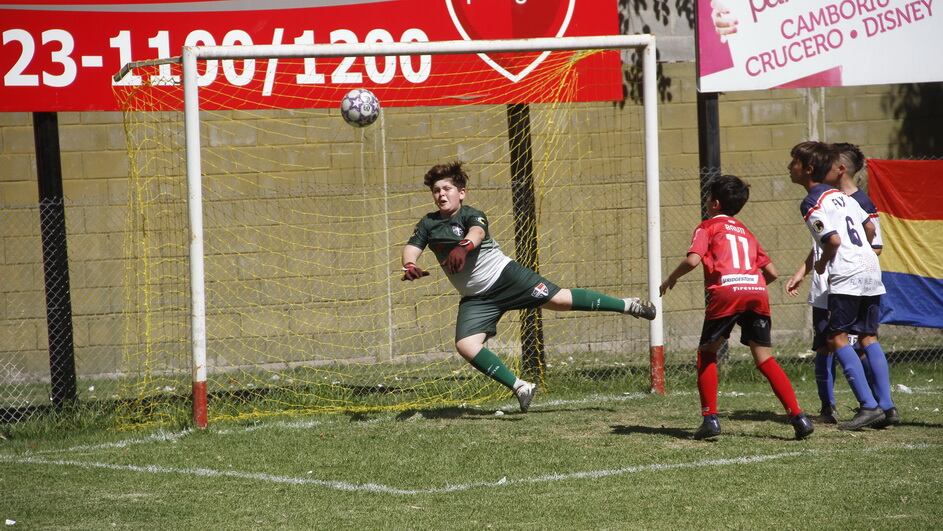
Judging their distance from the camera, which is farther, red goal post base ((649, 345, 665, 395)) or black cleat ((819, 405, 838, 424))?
red goal post base ((649, 345, 665, 395))

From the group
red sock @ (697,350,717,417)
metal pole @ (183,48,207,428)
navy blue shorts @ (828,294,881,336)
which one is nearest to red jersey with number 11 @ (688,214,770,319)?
red sock @ (697,350,717,417)

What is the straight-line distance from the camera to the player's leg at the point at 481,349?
8273 millimetres

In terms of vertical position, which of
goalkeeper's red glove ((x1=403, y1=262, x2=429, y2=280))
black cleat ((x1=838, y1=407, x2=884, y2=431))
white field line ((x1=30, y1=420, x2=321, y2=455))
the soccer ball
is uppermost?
the soccer ball

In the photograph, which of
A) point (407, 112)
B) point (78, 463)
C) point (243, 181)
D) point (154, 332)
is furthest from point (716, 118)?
point (78, 463)

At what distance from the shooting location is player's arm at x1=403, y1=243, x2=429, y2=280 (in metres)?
7.70

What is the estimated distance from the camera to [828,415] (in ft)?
26.1

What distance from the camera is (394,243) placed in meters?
12.0

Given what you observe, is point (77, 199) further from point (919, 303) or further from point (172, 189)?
point (919, 303)

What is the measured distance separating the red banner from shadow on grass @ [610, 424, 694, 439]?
3.31 metres

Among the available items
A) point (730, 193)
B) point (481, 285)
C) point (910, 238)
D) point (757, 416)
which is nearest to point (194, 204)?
point (481, 285)

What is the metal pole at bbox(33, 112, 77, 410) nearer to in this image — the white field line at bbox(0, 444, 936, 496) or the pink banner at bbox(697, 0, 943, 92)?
the white field line at bbox(0, 444, 936, 496)

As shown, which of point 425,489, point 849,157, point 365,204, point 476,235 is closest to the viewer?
point 425,489

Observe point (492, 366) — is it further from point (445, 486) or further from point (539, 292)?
point (445, 486)

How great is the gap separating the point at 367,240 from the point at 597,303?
4.03 m
